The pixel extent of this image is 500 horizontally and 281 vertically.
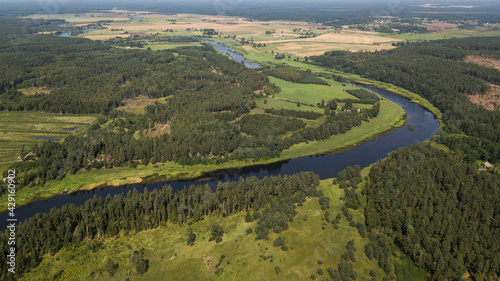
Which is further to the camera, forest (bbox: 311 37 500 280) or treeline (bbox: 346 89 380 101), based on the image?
treeline (bbox: 346 89 380 101)

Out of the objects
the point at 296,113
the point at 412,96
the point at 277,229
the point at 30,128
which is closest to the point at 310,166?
the point at 277,229

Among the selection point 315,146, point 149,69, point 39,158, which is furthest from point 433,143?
point 149,69

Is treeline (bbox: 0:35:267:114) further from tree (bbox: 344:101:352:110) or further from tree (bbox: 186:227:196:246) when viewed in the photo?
tree (bbox: 186:227:196:246)

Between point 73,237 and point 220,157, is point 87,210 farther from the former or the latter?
point 220,157

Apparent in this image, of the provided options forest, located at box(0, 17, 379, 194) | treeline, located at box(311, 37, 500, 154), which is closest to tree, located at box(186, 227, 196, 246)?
forest, located at box(0, 17, 379, 194)

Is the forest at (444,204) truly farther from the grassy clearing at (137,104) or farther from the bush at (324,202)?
the grassy clearing at (137,104)

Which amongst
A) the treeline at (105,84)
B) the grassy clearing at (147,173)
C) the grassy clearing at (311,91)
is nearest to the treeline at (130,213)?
the grassy clearing at (147,173)
